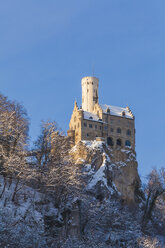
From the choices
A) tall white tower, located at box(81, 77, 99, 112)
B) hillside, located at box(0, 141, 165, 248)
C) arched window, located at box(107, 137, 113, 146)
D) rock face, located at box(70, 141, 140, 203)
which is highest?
tall white tower, located at box(81, 77, 99, 112)

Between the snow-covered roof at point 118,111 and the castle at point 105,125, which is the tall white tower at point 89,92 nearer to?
the castle at point 105,125

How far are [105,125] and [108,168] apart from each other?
13.8 meters

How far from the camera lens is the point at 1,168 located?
135 feet

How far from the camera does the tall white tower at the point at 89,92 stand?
101 meters

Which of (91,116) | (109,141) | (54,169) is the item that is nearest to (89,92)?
(91,116)

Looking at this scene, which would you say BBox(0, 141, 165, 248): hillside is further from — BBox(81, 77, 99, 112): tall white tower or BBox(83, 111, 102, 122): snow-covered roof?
BBox(81, 77, 99, 112): tall white tower

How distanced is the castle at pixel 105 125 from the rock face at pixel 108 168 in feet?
9.28

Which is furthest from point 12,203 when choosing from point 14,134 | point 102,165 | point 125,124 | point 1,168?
point 125,124

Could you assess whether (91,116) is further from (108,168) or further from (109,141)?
(108,168)

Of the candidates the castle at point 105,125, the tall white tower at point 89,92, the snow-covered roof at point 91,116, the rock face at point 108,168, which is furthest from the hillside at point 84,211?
the tall white tower at point 89,92

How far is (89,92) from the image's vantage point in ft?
334

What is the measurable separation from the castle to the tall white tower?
5.62ft

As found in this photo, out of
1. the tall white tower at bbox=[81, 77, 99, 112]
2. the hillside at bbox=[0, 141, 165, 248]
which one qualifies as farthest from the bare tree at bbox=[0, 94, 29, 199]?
the tall white tower at bbox=[81, 77, 99, 112]

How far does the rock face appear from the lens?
3022 inches
